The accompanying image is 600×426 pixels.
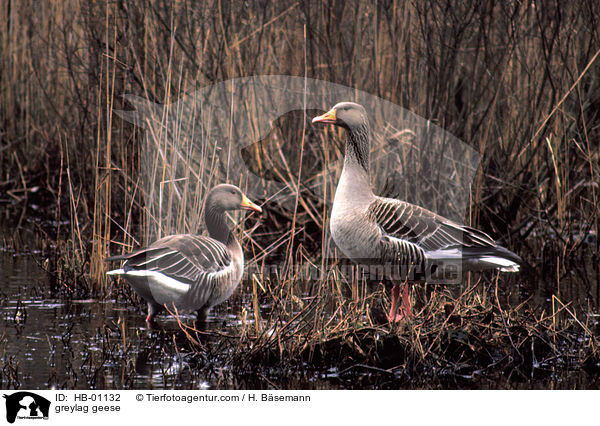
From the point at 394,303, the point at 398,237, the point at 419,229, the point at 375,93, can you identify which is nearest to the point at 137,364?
the point at 394,303

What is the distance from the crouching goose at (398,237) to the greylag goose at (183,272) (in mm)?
871

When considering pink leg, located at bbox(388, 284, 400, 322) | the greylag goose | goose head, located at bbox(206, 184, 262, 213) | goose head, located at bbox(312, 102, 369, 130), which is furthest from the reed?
goose head, located at bbox(312, 102, 369, 130)

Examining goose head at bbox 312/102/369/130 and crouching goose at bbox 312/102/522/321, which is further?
goose head at bbox 312/102/369/130

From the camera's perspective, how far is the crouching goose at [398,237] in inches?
263

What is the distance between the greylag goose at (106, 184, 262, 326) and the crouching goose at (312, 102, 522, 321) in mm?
871

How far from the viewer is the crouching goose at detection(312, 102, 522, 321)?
669 cm

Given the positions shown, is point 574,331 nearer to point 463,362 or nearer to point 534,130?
point 463,362

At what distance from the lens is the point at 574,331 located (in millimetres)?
6195
